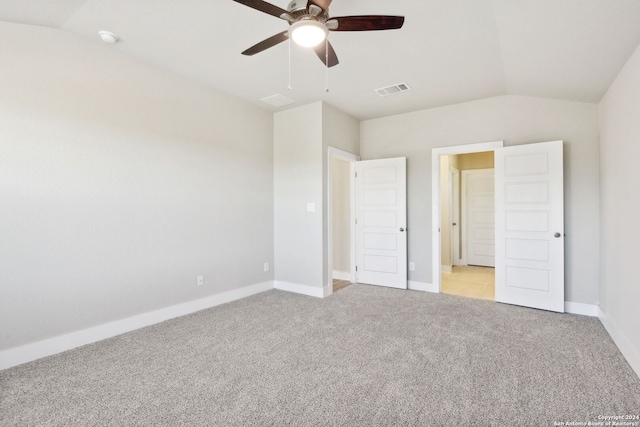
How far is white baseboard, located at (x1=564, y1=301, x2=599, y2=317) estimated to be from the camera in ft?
11.4

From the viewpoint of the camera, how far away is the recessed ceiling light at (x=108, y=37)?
8.70ft

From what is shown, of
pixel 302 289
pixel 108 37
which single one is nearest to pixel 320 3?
pixel 108 37

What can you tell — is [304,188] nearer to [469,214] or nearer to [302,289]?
[302,289]

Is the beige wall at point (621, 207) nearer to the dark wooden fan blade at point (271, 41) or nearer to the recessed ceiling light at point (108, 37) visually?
the dark wooden fan blade at point (271, 41)

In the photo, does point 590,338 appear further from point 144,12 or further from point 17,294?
point 17,294

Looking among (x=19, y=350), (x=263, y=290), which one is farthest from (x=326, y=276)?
(x=19, y=350)

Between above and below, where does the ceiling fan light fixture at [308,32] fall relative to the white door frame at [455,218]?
above

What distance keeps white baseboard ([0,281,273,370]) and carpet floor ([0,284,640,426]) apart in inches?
3.7

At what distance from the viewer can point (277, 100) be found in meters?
4.20

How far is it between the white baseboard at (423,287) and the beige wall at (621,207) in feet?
5.96

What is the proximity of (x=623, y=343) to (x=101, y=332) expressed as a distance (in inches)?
180

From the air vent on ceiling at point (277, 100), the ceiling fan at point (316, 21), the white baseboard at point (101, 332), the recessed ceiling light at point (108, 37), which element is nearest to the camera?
the ceiling fan at point (316, 21)

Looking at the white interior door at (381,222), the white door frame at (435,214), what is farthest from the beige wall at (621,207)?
the white interior door at (381,222)

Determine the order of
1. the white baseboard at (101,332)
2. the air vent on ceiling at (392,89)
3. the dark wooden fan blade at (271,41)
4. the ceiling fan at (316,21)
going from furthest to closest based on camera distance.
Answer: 1. the air vent on ceiling at (392,89)
2. the white baseboard at (101,332)
3. the dark wooden fan blade at (271,41)
4. the ceiling fan at (316,21)
